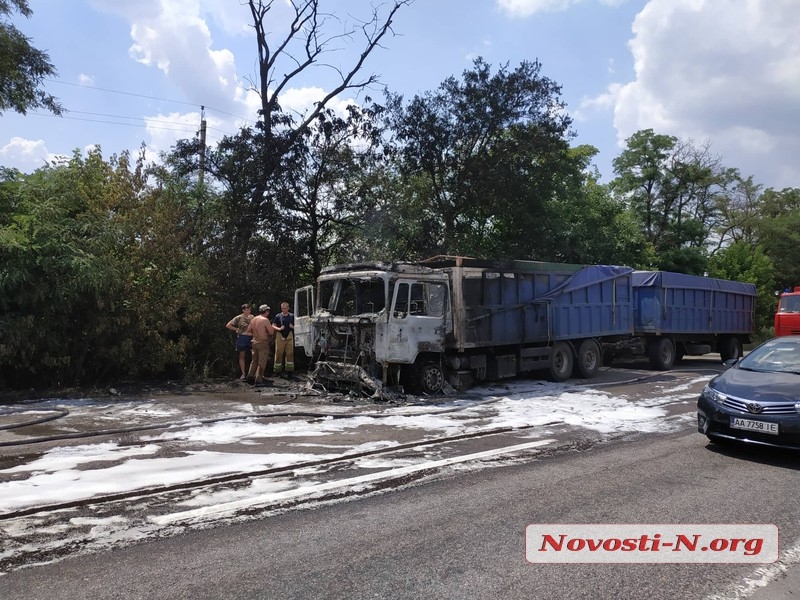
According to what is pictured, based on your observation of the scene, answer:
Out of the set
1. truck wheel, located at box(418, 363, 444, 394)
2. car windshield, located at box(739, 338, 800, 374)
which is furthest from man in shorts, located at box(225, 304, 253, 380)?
car windshield, located at box(739, 338, 800, 374)

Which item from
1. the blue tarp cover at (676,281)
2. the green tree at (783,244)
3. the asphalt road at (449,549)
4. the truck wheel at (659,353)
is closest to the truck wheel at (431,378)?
the asphalt road at (449,549)

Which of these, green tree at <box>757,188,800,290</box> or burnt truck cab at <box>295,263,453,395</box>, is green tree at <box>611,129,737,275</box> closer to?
green tree at <box>757,188,800,290</box>

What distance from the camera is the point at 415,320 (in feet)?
38.2

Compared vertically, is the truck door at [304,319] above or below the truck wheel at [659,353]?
above

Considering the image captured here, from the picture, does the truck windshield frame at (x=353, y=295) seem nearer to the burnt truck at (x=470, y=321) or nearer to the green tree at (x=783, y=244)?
the burnt truck at (x=470, y=321)

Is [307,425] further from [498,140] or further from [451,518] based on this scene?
[498,140]

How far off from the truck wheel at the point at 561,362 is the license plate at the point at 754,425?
7.53 metres

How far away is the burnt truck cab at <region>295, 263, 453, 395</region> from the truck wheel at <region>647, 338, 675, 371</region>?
26.4ft

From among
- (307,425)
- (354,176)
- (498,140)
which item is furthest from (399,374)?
(498,140)

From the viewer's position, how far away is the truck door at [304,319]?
12523 mm

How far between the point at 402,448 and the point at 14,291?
8.02 metres

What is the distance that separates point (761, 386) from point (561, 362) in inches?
307

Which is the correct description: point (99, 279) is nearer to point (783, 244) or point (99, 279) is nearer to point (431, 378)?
point (431, 378)

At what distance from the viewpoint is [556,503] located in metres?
5.36
